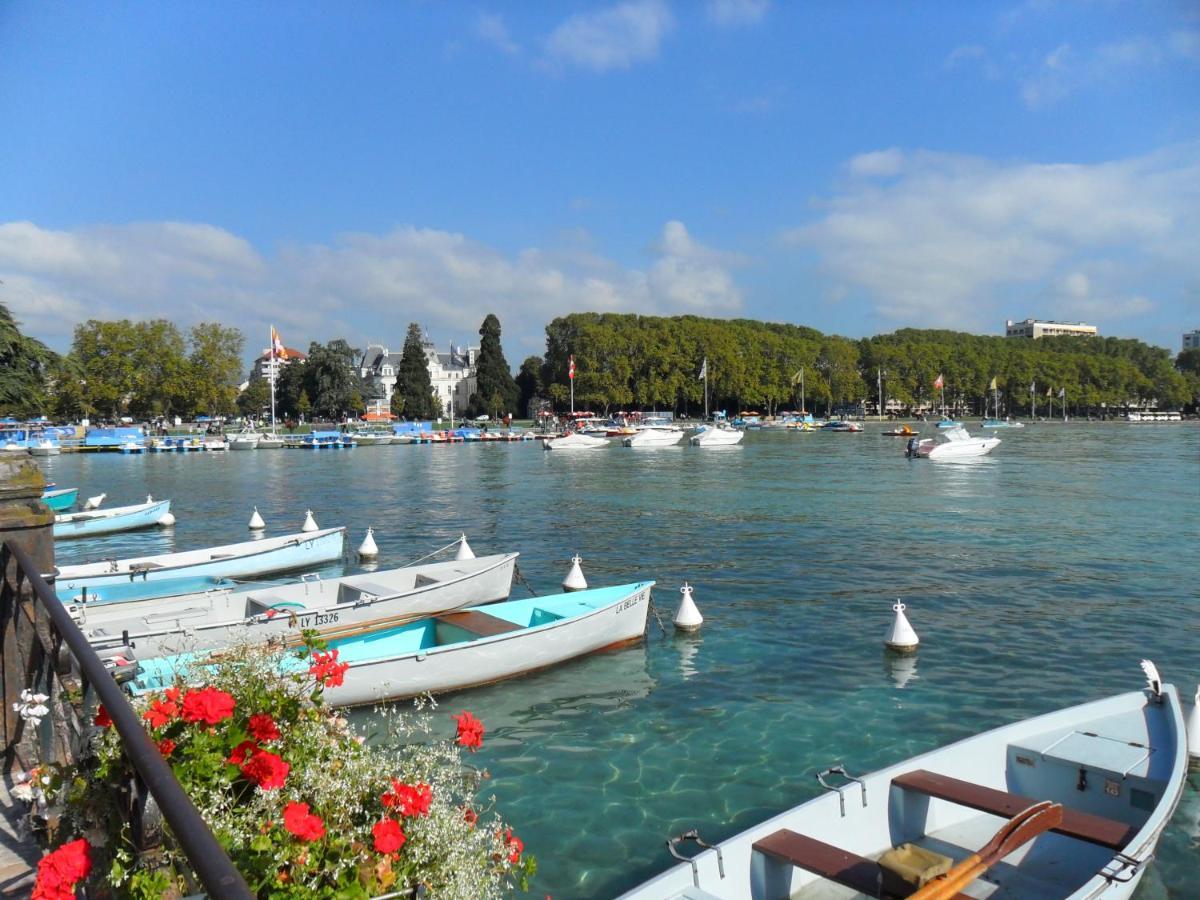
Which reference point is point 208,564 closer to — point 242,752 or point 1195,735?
point 242,752

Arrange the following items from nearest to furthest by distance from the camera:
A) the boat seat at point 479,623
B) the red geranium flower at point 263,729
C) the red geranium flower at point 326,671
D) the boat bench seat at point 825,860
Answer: the red geranium flower at point 263,729
the red geranium flower at point 326,671
the boat bench seat at point 825,860
the boat seat at point 479,623

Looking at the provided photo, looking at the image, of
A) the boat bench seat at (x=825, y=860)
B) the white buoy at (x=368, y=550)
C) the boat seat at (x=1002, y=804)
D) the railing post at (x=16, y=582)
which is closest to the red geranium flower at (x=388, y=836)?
the railing post at (x=16, y=582)

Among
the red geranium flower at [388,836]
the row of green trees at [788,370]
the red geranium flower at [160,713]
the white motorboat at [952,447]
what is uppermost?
the row of green trees at [788,370]

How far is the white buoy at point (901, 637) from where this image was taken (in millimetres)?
14742

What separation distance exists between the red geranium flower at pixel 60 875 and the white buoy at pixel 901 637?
1381cm

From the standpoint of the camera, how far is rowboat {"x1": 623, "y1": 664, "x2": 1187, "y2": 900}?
6.30 metres

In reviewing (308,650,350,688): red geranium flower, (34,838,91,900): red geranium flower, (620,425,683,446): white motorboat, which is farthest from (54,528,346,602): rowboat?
(620,425,683,446): white motorboat

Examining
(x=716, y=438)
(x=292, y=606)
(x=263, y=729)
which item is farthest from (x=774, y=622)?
(x=716, y=438)

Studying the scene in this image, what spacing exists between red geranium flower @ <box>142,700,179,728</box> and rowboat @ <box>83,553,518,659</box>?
8.50 m

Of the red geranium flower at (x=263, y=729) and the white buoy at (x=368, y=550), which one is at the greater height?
the red geranium flower at (x=263, y=729)

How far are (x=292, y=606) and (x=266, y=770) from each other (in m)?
11.9

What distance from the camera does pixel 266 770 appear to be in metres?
3.56

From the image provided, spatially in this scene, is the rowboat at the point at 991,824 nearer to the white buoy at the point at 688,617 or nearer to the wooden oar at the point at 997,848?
the wooden oar at the point at 997,848

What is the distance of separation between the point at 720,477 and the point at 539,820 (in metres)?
43.3
